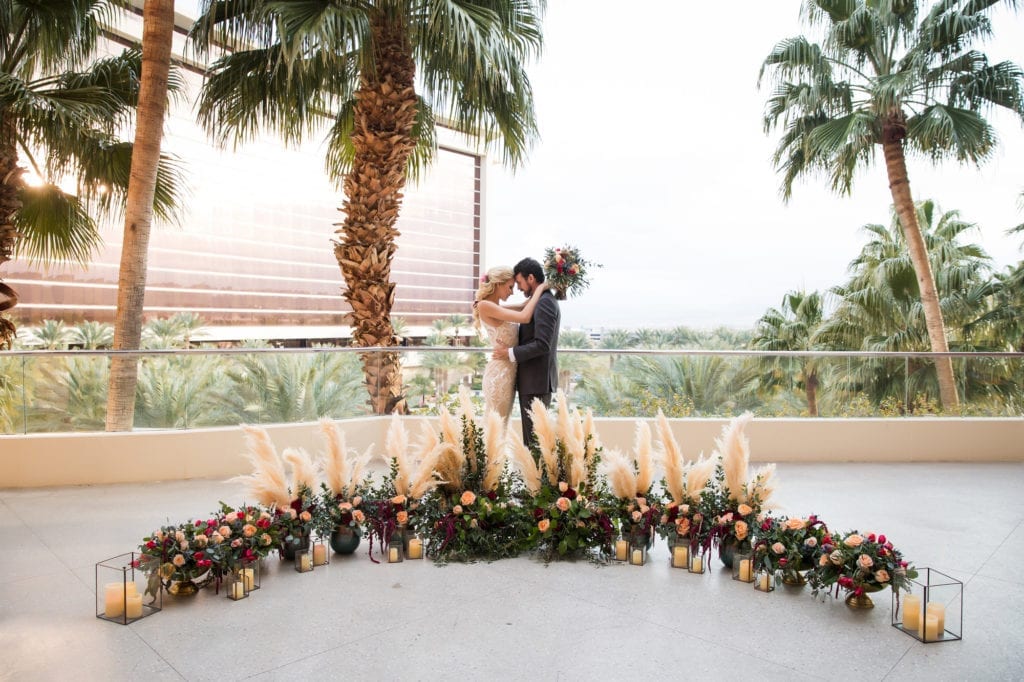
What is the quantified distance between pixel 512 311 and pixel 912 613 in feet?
9.71

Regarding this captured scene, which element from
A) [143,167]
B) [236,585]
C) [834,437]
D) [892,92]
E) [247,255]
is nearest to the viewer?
[236,585]

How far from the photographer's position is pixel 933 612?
3.03 meters

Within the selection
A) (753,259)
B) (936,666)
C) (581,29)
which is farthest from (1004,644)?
(753,259)

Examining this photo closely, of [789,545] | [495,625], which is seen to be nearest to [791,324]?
[789,545]

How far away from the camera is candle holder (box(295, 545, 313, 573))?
12.9 feet

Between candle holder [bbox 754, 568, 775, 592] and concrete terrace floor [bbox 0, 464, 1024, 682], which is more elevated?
candle holder [bbox 754, 568, 775, 592]

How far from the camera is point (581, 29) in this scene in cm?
3378

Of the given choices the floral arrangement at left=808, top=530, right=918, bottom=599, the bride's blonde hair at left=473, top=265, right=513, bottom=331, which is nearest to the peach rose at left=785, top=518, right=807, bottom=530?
the floral arrangement at left=808, top=530, right=918, bottom=599

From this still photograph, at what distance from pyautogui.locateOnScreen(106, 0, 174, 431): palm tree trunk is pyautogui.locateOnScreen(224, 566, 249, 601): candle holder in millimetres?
4196

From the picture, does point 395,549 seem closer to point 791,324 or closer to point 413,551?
point 413,551

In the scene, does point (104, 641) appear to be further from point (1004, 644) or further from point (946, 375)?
point (946, 375)

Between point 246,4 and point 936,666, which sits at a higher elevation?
point 246,4

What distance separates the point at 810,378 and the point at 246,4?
22.0 feet

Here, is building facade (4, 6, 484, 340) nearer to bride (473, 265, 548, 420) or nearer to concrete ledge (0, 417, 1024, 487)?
concrete ledge (0, 417, 1024, 487)
